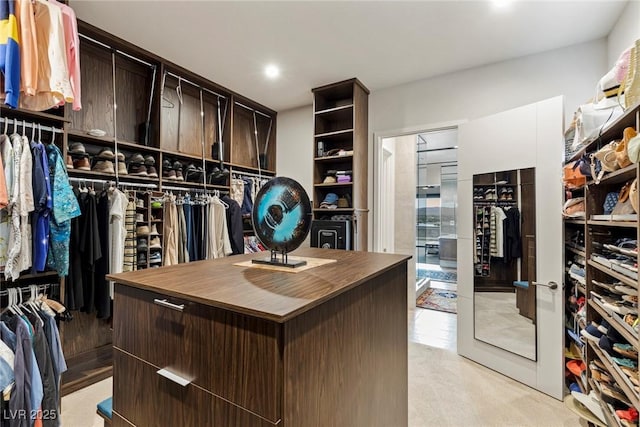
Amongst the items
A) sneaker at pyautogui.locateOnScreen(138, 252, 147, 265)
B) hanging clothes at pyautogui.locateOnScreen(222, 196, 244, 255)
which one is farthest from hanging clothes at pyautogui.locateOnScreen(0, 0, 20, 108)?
hanging clothes at pyautogui.locateOnScreen(222, 196, 244, 255)

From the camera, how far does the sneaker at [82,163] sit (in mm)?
2426

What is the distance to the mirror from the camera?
94.4 inches

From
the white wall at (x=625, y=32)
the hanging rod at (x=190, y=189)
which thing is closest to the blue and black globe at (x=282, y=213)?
the hanging rod at (x=190, y=189)

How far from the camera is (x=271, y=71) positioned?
3.24 metres

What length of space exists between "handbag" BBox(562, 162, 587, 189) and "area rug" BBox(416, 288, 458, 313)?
7.10 feet

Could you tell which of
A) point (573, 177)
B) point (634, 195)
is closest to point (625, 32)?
point (573, 177)

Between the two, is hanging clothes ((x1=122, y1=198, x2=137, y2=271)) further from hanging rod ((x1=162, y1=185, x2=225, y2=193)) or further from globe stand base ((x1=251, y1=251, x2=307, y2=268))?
globe stand base ((x1=251, y1=251, x2=307, y2=268))

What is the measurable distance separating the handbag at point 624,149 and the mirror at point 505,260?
3.43 feet

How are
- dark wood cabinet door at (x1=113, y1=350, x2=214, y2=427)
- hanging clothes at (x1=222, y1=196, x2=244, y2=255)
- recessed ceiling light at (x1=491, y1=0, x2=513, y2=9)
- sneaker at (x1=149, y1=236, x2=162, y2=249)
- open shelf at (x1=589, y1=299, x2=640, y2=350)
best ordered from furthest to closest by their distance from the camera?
hanging clothes at (x1=222, y1=196, x2=244, y2=255) → sneaker at (x1=149, y1=236, x2=162, y2=249) → recessed ceiling light at (x1=491, y1=0, x2=513, y2=9) → open shelf at (x1=589, y1=299, x2=640, y2=350) → dark wood cabinet door at (x1=113, y1=350, x2=214, y2=427)

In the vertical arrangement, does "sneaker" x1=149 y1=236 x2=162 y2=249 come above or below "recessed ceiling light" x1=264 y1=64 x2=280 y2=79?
below

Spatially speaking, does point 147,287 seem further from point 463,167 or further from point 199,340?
point 463,167

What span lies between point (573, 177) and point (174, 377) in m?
2.49

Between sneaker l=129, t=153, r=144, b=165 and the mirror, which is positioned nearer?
the mirror

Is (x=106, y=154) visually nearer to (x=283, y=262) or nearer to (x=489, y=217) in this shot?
(x=283, y=262)
